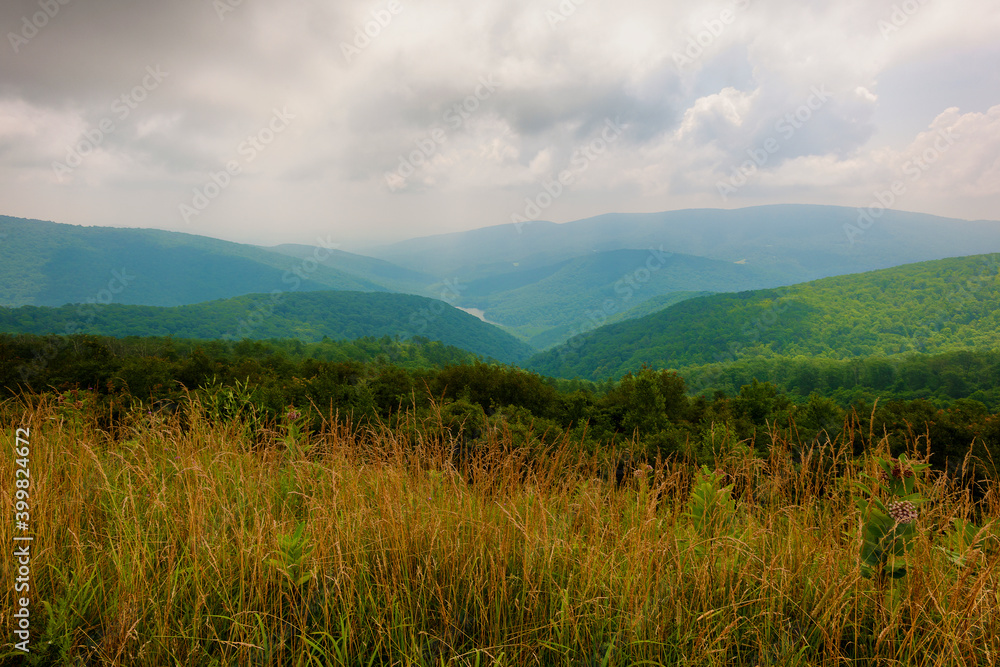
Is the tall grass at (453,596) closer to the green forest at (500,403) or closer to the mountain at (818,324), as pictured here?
the green forest at (500,403)

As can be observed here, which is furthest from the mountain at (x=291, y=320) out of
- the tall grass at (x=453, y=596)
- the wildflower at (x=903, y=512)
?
the wildflower at (x=903, y=512)

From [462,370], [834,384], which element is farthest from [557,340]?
[462,370]

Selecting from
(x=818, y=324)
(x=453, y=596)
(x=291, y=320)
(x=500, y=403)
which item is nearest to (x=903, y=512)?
(x=453, y=596)

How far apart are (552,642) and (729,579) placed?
3.06 feet

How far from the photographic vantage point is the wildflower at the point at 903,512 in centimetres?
185

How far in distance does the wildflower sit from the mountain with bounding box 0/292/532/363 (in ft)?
310

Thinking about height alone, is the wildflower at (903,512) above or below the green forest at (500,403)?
above

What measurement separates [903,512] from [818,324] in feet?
401

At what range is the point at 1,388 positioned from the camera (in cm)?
621

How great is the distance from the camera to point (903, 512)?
188 centimetres

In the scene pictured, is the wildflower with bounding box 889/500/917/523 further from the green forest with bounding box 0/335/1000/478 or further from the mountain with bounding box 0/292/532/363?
the mountain with bounding box 0/292/532/363

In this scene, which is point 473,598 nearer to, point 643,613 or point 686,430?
point 643,613

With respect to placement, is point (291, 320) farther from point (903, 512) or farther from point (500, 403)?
point (903, 512)

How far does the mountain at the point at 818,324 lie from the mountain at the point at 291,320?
124 ft
